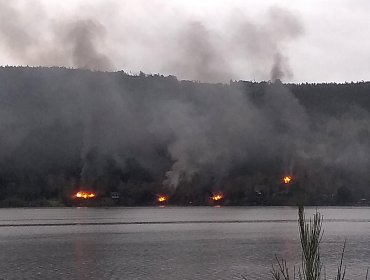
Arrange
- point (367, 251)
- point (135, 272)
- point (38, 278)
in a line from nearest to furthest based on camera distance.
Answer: point (38, 278), point (135, 272), point (367, 251)

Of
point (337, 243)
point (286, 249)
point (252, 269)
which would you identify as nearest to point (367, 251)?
point (286, 249)

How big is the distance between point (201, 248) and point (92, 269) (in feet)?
75.5

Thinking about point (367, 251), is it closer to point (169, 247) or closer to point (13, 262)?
point (169, 247)

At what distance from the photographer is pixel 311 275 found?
9.35 metres

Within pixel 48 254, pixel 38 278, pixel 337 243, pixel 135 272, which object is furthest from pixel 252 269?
pixel 337 243

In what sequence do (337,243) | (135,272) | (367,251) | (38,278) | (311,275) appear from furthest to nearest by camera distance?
(337,243), (367,251), (135,272), (38,278), (311,275)

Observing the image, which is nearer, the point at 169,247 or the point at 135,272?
the point at 135,272

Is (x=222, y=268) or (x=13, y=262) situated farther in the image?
(x=13, y=262)

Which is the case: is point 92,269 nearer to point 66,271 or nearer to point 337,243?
point 66,271

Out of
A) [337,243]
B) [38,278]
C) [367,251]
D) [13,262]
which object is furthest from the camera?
[337,243]

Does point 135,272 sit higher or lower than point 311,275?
lower

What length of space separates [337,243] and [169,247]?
21150mm

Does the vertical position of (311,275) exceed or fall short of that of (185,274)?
it exceeds it

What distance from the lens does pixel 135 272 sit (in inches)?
1839
